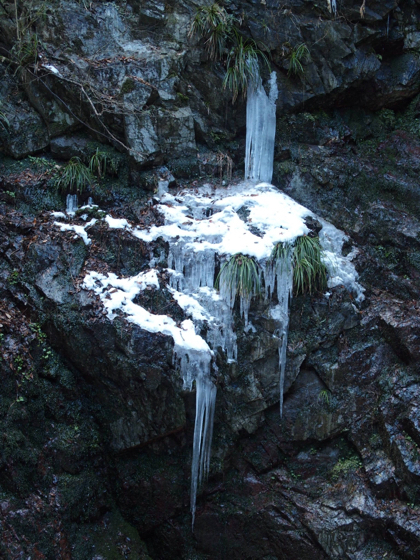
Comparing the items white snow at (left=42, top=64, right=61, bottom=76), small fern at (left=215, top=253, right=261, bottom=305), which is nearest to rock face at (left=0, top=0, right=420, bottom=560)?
white snow at (left=42, top=64, right=61, bottom=76)

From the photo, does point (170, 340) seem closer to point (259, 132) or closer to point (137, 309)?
point (137, 309)

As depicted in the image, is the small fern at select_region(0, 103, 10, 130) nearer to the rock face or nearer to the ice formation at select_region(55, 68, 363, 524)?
the rock face

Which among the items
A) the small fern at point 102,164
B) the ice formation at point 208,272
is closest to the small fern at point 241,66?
the ice formation at point 208,272

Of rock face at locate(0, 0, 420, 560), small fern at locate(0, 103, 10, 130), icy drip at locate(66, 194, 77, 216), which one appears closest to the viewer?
rock face at locate(0, 0, 420, 560)

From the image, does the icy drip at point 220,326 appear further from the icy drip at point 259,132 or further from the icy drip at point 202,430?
the icy drip at point 259,132

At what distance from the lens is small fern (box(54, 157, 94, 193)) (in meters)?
6.80

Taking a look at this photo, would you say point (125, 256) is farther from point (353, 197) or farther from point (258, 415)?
point (353, 197)

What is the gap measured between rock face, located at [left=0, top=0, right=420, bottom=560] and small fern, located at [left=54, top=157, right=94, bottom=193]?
177 mm

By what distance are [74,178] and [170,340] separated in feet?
9.44

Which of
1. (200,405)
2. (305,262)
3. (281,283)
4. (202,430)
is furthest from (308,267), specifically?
(202,430)

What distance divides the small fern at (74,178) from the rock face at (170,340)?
0.18m

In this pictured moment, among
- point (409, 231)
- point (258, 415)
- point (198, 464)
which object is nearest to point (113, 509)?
point (198, 464)

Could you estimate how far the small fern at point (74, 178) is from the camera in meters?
6.80

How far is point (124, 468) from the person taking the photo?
5848mm
